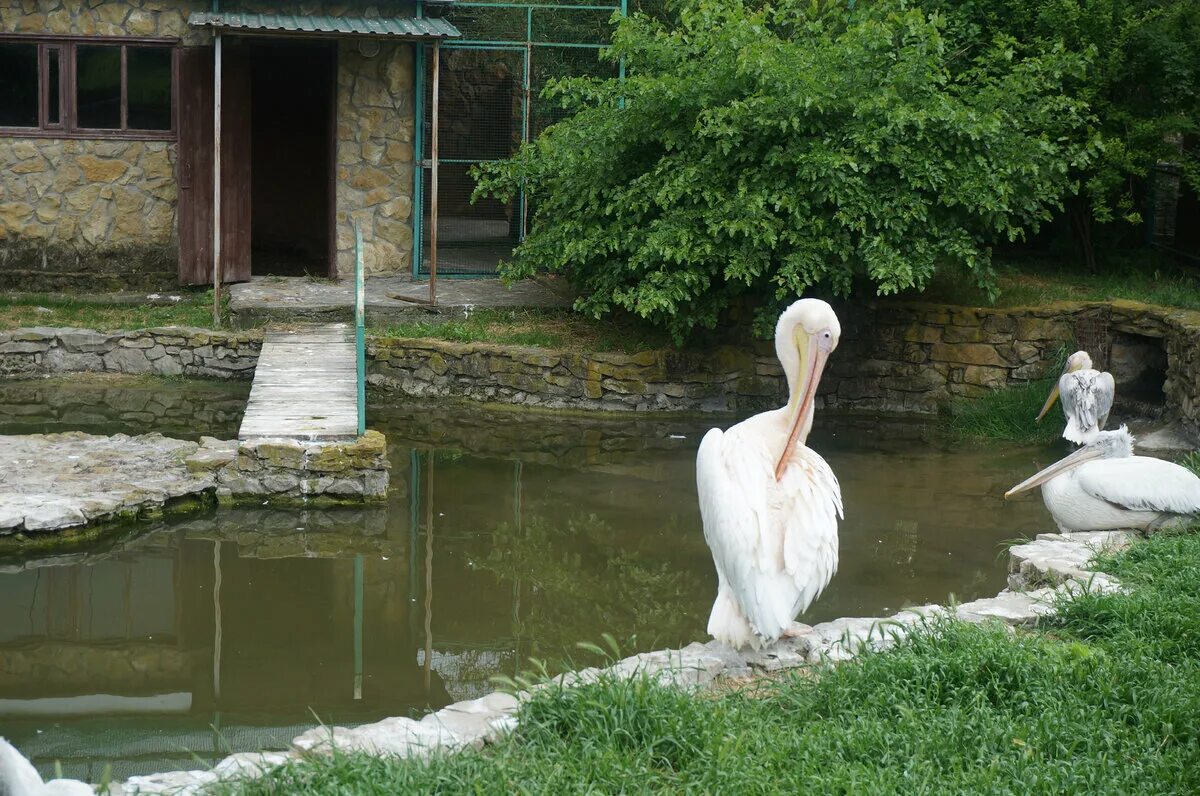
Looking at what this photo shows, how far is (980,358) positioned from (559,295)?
4.14 meters

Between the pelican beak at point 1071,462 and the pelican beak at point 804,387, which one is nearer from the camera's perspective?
the pelican beak at point 804,387

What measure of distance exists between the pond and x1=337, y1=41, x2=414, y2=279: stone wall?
11.6 feet

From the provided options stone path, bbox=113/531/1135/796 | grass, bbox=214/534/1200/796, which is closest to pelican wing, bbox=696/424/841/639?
stone path, bbox=113/531/1135/796

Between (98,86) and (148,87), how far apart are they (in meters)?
0.48

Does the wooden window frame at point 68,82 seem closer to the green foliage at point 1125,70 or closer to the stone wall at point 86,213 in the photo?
the stone wall at point 86,213

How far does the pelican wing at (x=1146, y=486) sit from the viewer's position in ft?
20.7

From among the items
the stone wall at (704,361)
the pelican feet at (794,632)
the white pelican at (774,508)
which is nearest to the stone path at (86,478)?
the stone wall at (704,361)

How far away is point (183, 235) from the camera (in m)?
13.0

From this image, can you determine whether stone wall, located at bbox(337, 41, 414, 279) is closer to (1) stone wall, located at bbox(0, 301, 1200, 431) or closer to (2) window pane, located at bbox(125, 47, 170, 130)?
(2) window pane, located at bbox(125, 47, 170, 130)

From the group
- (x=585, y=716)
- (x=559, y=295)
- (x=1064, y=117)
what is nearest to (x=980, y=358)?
(x=1064, y=117)

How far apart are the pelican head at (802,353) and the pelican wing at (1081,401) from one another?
2636 mm

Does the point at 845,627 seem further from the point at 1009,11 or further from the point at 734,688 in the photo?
the point at 1009,11

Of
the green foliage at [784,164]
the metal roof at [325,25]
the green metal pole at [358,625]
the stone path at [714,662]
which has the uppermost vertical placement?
the metal roof at [325,25]

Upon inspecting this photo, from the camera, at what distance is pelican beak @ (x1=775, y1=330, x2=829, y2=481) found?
494 cm
